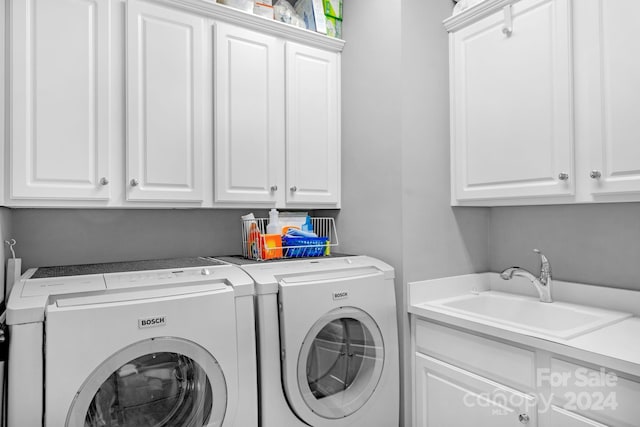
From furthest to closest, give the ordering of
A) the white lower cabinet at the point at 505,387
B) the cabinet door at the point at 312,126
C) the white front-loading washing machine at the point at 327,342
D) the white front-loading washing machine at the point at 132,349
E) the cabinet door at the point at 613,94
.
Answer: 1. the cabinet door at the point at 312,126
2. the white front-loading washing machine at the point at 327,342
3. the cabinet door at the point at 613,94
4. the white lower cabinet at the point at 505,387
5. the white front-loading washing machine at the point at 132,349

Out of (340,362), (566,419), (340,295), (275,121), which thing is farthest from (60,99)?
(566,419)

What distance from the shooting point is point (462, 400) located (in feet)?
5.57

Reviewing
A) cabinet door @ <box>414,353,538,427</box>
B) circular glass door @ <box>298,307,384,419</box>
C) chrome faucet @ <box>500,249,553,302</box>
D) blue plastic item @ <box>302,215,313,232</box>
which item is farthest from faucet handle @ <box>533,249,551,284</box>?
blue plastic item @ <box>302,215,313,232</box>

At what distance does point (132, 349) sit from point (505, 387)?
1364 mm

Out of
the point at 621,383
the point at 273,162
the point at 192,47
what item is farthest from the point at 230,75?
the point at 621,383

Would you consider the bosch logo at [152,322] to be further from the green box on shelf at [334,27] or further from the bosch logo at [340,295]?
the green box on shelf at [334,27]

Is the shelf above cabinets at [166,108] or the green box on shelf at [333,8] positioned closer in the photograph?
the shelf above cabinets at [166,108]

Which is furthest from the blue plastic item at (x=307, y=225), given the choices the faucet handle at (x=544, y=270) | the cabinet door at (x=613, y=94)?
the cabinet door at (x=613, y=94)

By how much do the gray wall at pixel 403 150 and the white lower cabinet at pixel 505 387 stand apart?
0.13 metres

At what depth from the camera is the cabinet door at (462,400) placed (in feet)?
4.96

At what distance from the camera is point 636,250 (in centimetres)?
173

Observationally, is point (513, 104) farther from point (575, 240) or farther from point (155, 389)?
point (155, 389)

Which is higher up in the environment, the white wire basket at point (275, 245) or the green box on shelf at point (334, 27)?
the green box on shelf at point (334, 27)

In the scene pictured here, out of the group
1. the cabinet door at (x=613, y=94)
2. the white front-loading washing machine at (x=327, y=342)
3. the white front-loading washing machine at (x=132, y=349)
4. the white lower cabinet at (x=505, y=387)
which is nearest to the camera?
the white front-loading washing machine at (x=132, y=349)
